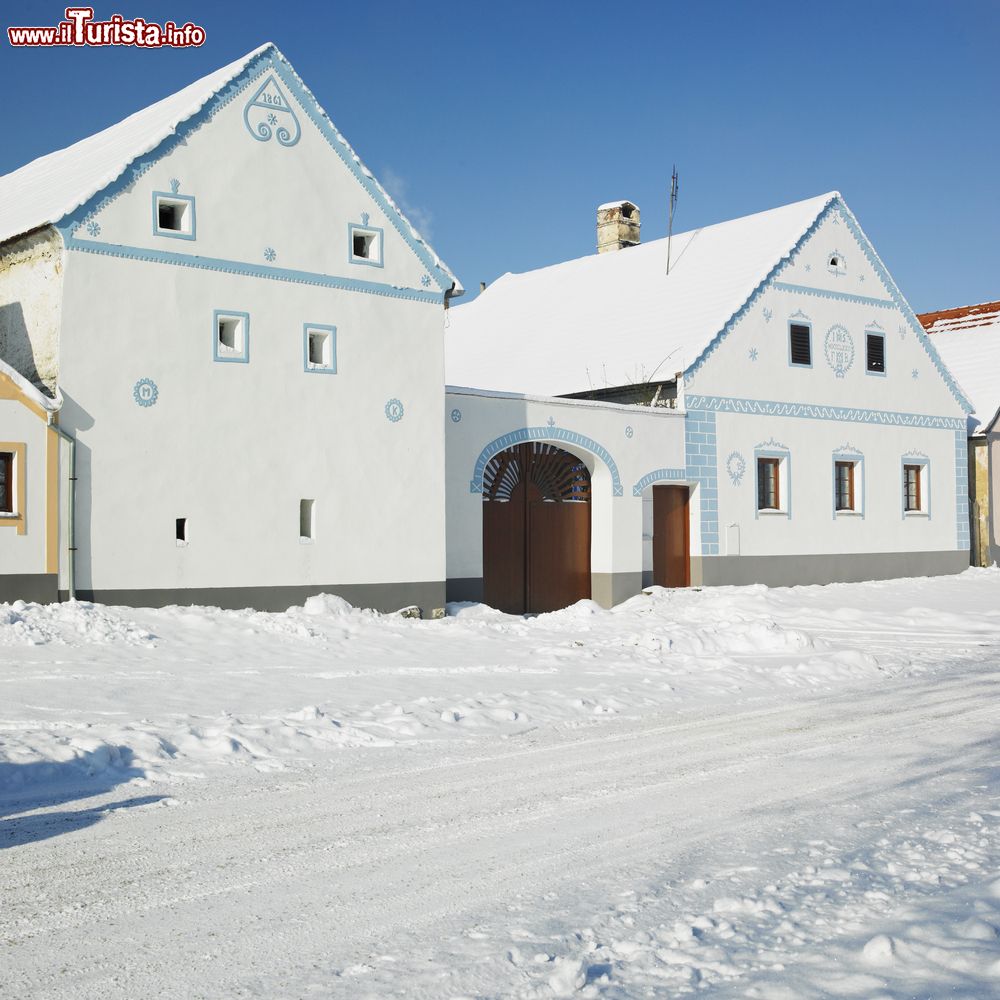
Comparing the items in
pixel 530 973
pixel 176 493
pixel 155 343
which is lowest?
pixel 530 973

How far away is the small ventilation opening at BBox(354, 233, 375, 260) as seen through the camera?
18.4 m

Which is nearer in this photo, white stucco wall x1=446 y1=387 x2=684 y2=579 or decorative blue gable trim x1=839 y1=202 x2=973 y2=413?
white stucco wall x1=446 y1=387 x2=684 y2=579

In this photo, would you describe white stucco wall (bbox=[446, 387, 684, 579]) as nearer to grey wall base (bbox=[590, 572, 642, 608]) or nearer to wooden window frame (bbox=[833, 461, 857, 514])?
grey wall base (bbox=[590, 572, 642, 608])

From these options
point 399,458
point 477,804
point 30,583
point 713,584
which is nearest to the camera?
point 477,804

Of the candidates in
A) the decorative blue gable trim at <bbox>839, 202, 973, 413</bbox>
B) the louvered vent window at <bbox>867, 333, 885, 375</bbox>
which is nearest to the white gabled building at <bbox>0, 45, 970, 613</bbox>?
the decorative blue gable trim at <bbox>839, 202, 973, 413</bbox>

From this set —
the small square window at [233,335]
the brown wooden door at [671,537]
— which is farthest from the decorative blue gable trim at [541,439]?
the small square window at [233,335]

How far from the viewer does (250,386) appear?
671 inches

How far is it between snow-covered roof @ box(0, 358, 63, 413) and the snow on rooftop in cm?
195

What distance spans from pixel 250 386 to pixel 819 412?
13753 mm

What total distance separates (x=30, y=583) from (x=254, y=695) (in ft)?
16.9

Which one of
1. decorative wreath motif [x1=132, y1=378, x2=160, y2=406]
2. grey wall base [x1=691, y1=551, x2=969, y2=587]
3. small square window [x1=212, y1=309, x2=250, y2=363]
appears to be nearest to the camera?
decorative wreath motif [x1=132, y1=378, x2=160, y2=406]

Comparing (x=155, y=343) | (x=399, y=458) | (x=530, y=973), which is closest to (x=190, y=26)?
(x=155, y=343)

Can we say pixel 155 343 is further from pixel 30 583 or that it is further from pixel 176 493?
pixel 30 583

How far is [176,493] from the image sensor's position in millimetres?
16266
